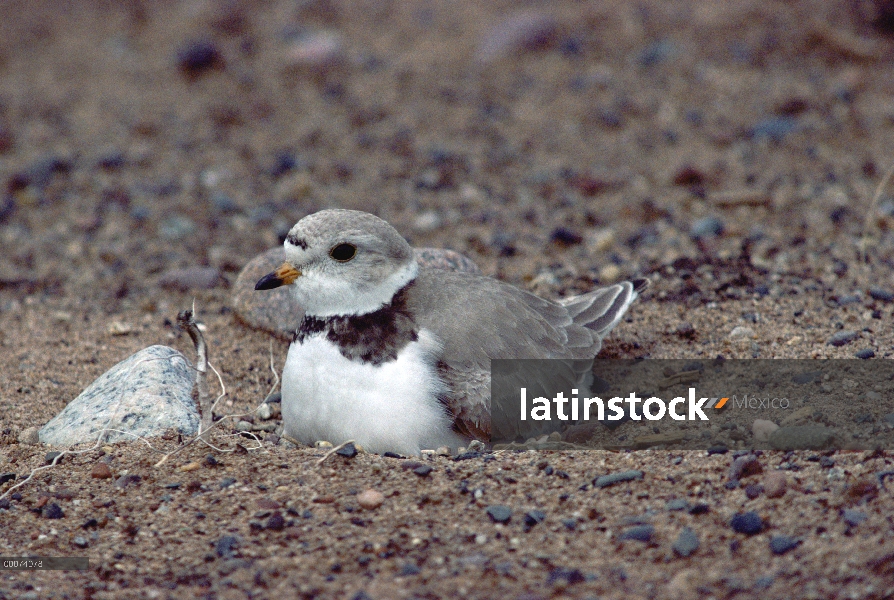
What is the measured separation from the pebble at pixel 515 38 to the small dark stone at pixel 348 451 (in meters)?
5.77

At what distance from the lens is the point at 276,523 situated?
3.58m

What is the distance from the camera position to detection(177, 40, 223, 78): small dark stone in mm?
9242

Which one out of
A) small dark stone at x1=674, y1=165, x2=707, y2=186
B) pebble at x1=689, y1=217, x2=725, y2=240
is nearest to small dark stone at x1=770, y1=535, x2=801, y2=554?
pebble at x1=689, y1=217, x2=725, y2=240

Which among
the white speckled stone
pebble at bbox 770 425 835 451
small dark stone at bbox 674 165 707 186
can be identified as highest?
small dark stone at bbox 674 165 707 186

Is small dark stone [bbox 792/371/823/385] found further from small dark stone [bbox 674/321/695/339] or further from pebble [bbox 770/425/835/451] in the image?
small dark stone [bbox 674/321/695/339]

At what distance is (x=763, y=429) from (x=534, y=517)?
1.12m

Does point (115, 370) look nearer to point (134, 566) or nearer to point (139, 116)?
point (134, 566)

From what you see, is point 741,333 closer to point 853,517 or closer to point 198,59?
point 853,517

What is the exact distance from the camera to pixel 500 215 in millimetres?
7180

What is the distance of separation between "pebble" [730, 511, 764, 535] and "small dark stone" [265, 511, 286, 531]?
153 cm

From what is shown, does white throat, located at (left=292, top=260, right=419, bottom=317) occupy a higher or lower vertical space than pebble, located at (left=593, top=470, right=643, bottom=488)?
higher

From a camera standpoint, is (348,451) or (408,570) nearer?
(408,570)

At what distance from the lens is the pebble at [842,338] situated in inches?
192

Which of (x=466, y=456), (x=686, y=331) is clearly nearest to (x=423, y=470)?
(x=466, y=456)
